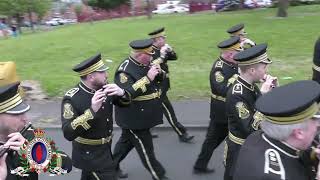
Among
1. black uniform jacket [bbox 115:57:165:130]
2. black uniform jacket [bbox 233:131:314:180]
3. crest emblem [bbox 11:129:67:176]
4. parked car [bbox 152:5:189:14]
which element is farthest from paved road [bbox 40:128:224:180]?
parked car [bbox 152:5:189:14]

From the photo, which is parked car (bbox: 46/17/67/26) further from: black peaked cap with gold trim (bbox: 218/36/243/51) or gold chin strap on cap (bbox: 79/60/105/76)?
gold chin strap on cap (bbox: 79/60/105/76)

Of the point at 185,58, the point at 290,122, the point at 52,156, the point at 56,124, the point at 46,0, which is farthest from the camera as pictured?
the point at 46,0

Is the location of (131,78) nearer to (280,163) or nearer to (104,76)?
(104,76)

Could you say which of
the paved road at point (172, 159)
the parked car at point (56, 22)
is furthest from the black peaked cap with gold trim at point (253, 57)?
the parked car at point (56, 22)

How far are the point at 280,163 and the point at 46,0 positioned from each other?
5094 cm

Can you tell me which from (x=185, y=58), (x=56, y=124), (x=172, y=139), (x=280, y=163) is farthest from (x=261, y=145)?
(x=185, y=58)

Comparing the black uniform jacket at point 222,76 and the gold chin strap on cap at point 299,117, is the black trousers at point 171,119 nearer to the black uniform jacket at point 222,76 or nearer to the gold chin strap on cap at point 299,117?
the black uniform jacket at point 222,76

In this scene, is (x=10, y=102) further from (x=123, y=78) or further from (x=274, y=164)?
(x=123, y=78)

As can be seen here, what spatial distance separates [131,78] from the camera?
6836 millimetres

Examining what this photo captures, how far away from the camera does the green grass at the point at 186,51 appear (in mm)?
12617

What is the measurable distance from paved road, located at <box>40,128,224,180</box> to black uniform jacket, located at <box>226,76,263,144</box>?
2.12 meters

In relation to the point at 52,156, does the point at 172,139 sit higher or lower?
lower

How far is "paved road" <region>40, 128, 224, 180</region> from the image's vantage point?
7.38 m

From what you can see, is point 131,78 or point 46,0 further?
point 46,0
